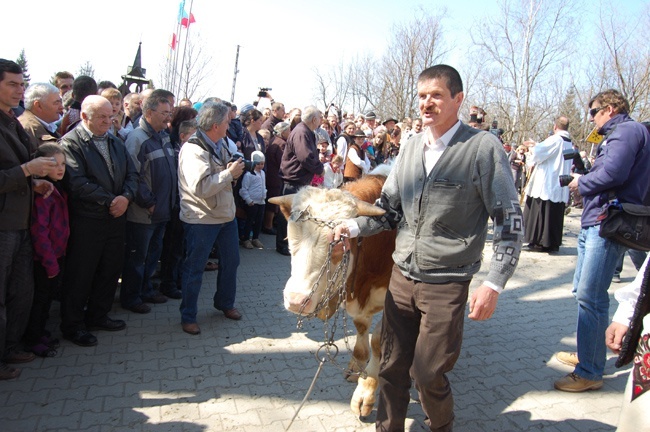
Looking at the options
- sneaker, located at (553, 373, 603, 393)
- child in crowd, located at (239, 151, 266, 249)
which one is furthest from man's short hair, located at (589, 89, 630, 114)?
child in crowd, located at (239, 151, 266, 249)

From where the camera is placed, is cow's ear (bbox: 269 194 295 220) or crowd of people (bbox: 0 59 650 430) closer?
crowd of people (bbox: 0 59 650 430)

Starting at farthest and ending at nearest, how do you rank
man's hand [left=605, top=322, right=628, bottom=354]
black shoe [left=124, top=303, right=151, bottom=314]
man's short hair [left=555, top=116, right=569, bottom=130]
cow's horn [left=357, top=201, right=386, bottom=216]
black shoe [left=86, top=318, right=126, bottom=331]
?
man's short hair [left=555, top=116, right=569, bottom=130], black shoe [left=124, top=303, right=151, bottom=314], black shoe [left=86, top=318, right=126, bottom=331], cow's horn [left=357, top=201, right=386, bottom=216], man's hand [left=605, top=322, right=628, bottom=354]

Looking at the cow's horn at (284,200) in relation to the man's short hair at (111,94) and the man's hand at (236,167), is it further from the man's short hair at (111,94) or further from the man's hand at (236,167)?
the man's short hair at (111,94)

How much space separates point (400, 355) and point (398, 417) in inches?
17.9

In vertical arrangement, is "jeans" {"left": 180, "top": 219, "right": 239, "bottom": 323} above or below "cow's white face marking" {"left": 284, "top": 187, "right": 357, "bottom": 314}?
below

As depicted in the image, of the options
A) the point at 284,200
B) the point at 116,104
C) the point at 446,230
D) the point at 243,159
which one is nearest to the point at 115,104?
the point at 116,104

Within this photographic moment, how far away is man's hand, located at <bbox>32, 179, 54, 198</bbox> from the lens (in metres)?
3.83

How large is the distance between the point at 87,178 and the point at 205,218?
120 cm

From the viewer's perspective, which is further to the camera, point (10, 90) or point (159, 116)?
point (159, 116)

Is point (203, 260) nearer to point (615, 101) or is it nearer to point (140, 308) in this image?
point (140, 308)

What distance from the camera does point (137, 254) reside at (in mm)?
5062

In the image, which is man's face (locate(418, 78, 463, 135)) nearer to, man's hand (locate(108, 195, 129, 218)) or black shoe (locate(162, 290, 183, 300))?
man's hand (locate(108, 195, 129, 218))

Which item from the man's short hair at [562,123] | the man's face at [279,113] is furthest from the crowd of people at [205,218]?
the man's short hair at [562,123]

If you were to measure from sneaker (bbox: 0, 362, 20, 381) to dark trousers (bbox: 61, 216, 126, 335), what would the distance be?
0.68 m
